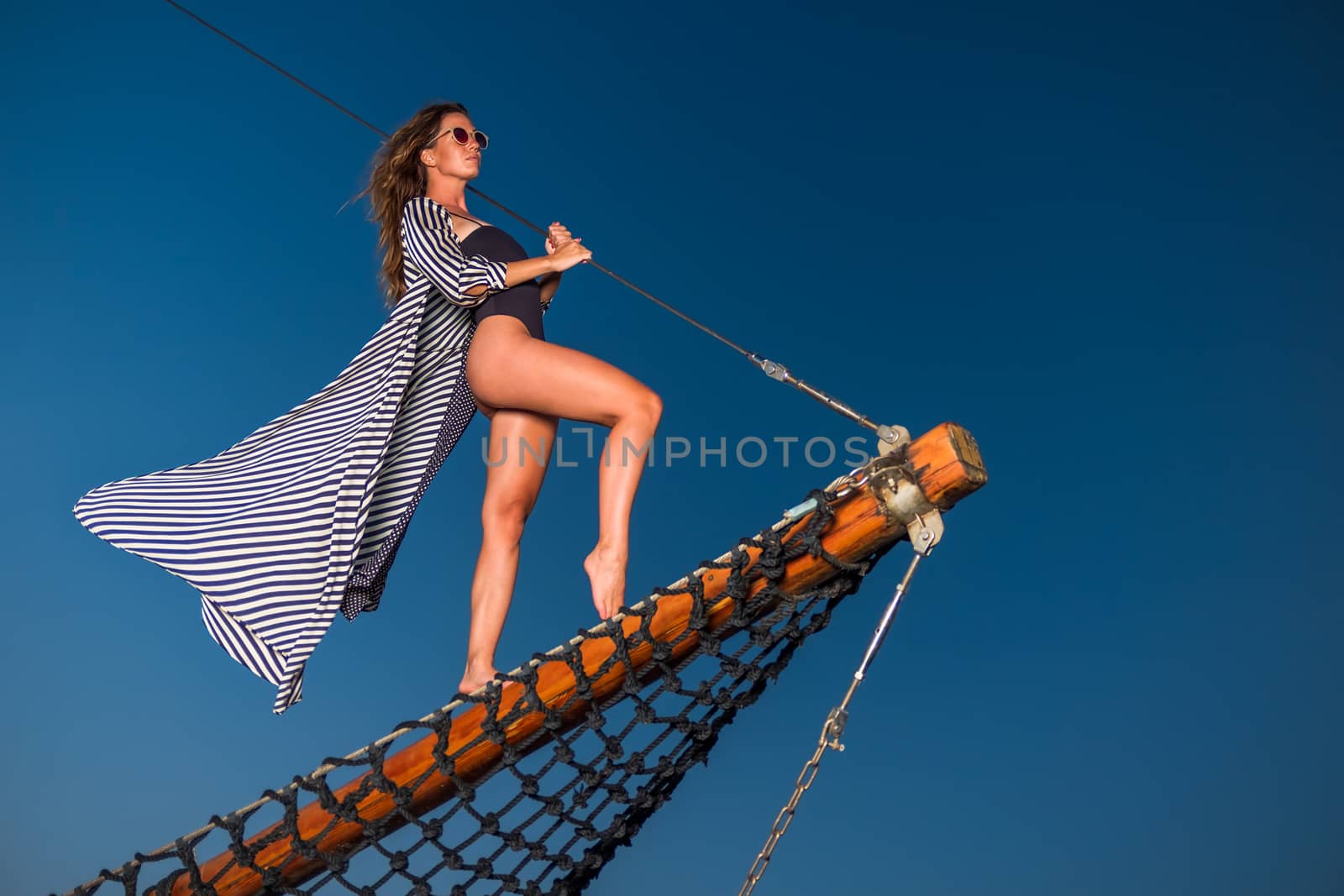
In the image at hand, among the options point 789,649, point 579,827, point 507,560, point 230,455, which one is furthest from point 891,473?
point 230,455

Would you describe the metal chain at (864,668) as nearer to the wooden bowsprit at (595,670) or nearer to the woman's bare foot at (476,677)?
the wooden bowsprit at (595,670)

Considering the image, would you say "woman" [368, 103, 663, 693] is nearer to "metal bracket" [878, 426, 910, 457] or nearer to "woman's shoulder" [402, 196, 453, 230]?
"woman's shoulder" [402, 196, 453, 230]

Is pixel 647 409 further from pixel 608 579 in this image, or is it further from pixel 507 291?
pixel 507 291

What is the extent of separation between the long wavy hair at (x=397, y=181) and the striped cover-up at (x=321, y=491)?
8.0 inches

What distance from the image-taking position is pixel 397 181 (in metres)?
2.10

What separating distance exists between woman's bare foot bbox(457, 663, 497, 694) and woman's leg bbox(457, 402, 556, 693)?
1cm

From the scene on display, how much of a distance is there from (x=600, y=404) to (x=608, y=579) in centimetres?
26

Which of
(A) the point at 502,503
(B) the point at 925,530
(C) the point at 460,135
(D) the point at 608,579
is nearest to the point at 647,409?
(D) the point at 608,579

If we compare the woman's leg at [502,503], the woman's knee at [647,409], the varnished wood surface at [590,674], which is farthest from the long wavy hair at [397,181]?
the varnished wood surface at [590,674]

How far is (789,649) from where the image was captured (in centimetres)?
152

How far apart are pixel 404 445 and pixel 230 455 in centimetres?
29

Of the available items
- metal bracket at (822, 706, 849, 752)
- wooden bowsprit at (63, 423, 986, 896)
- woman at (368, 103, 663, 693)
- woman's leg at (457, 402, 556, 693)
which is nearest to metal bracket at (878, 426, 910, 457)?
wooden bowsprit at (63, 423, 986, 896)

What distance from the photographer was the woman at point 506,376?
5.43 ft

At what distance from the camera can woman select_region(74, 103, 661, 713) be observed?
66.4 inches
